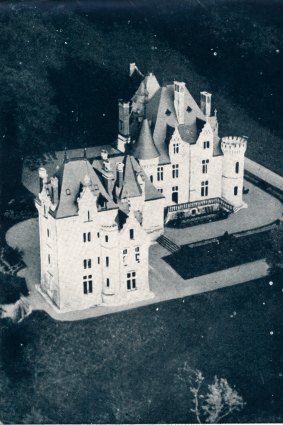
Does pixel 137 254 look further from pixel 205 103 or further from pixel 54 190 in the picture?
pixel 205 103

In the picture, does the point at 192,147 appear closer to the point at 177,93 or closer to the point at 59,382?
the point at 177,93

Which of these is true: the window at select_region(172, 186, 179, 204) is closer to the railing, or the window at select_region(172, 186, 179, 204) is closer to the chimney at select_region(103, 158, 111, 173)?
the railing

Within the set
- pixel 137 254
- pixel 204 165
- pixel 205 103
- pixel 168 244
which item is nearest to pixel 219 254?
pixel 168 244

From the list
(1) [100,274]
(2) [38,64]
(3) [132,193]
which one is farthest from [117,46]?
(1) [100,274]

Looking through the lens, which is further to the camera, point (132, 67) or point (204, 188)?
point (204, 188)

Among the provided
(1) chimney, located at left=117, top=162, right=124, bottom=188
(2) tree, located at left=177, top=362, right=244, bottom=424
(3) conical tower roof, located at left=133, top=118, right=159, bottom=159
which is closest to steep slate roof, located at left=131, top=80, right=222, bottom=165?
(3) conical tower roof, located at left=133, top=118, right=159, bottom=159

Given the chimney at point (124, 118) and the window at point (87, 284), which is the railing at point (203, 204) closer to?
the chimney at point (124, 118)
